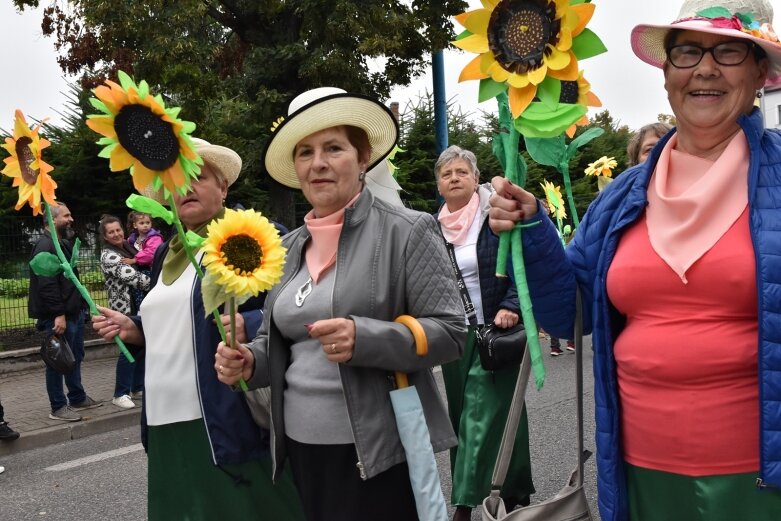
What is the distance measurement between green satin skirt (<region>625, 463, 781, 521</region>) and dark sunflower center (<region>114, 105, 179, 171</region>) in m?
1.41

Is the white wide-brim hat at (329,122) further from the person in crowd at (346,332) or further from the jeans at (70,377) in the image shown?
the jeans at (70,377)

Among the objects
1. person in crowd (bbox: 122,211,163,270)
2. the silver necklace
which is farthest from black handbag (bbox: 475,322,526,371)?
person in crowd (bbox: 122,211,163,270)

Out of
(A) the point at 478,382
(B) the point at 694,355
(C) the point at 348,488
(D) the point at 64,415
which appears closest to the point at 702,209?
(B) the point at 694,355

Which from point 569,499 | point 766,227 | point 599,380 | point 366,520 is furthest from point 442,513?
point 766,227

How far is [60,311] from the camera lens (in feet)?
20.9

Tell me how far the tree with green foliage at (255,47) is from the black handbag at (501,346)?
8288mm

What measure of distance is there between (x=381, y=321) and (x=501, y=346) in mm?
1631

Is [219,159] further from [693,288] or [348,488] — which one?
Result: [693,288]

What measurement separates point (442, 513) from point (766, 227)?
43.3 inches

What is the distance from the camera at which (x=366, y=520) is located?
6.85 feet

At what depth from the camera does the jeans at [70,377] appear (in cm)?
655

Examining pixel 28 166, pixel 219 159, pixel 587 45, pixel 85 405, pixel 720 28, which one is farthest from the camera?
pixel 85 405

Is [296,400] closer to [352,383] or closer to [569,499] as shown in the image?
[352,383]

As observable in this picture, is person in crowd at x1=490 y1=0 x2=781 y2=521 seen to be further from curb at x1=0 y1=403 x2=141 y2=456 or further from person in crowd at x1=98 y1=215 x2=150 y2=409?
person in crowd at x1=98 y1=215 x2=150 y2=409
